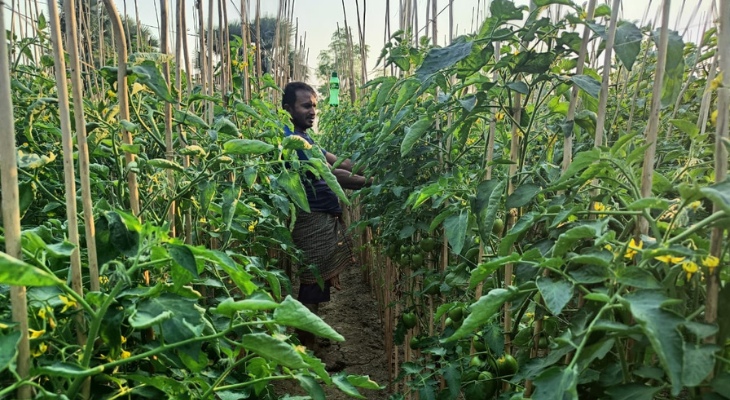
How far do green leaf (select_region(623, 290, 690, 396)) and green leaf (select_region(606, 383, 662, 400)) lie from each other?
0.24 feet

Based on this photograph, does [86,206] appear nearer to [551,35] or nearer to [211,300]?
[211,300]

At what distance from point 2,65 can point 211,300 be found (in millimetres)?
646

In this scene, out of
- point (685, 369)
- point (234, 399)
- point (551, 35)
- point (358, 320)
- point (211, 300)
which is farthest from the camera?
point (358, 320)

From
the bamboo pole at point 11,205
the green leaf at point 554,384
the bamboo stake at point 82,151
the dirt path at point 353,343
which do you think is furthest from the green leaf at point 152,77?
the dirt path at point 353,343

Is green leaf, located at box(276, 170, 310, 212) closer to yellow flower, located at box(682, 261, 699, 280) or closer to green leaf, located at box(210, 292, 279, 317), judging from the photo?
green leaf, located at box(210, 292, 279, 317)

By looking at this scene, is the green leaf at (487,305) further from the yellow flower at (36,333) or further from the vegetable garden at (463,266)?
the yellow flower at (36,333)

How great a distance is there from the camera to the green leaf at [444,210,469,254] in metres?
0.93

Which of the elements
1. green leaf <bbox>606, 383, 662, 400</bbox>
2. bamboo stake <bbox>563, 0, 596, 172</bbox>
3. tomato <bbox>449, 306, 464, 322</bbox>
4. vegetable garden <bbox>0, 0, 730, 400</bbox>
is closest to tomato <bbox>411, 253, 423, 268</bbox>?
vegetable garden <bbox>0, 0, 730, 400</bbox>

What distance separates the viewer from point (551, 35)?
2.88ft

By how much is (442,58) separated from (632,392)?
609 mm

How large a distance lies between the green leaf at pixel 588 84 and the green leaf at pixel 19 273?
0.78 m

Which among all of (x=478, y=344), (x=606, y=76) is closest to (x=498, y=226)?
(x=478, y=344)

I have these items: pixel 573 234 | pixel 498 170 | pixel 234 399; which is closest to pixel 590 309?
pixel 573 234

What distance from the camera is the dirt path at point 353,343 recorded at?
2.30m
